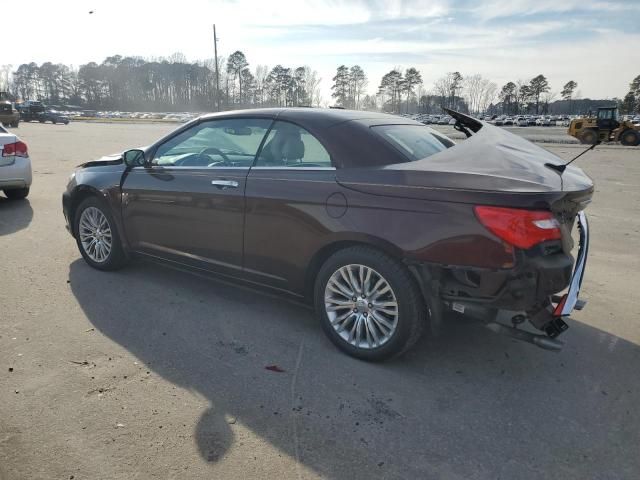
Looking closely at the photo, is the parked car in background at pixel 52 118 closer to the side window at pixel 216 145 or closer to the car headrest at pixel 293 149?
the side window at pixel 216 145

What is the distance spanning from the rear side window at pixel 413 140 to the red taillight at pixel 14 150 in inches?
268

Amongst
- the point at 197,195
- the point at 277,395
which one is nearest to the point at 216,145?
the point at 197,195

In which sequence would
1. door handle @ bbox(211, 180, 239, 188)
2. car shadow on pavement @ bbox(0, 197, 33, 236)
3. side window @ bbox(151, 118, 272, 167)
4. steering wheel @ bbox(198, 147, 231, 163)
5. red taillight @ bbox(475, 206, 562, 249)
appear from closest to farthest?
red taillight @ bbox(475, 206, 562, 249) < door handle @ bbox(211, 180, 239, 188) < side window @ bbox(151, 118, 272, 167) < steering wheel @ bbox(198, 147, 231, 163) < car shadow on pavement @ bbox(0, 197, 33, 236)

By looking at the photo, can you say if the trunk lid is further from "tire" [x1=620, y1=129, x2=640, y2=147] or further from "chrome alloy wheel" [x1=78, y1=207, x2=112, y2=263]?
"tire" [x1=620, y1=129, x2=640, y2=147]

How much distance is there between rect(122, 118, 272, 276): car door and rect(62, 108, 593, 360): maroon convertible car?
0.01 metres

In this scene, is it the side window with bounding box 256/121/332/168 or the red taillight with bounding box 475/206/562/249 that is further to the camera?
the side window with bounding box 256/121/332/168

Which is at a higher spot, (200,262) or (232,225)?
(232,225)

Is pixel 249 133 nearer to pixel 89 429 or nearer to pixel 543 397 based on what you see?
pixel 89 429

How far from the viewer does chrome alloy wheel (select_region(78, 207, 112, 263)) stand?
4926mm

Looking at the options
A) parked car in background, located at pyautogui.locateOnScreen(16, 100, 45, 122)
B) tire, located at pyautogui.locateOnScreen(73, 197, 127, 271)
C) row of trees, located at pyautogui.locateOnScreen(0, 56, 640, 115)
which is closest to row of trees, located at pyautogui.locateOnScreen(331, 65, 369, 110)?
row of trees, located at pyautogui.locateOnScreen(0, 56, 640, 115)

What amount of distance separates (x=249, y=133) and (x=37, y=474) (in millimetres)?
2703

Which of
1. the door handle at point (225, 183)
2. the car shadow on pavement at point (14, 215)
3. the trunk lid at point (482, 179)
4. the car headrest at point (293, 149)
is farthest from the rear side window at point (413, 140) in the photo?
the car shadow on pavement at point (14, 215)

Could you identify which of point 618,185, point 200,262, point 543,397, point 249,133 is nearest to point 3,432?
point 200,262

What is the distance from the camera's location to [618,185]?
38.6 ft
